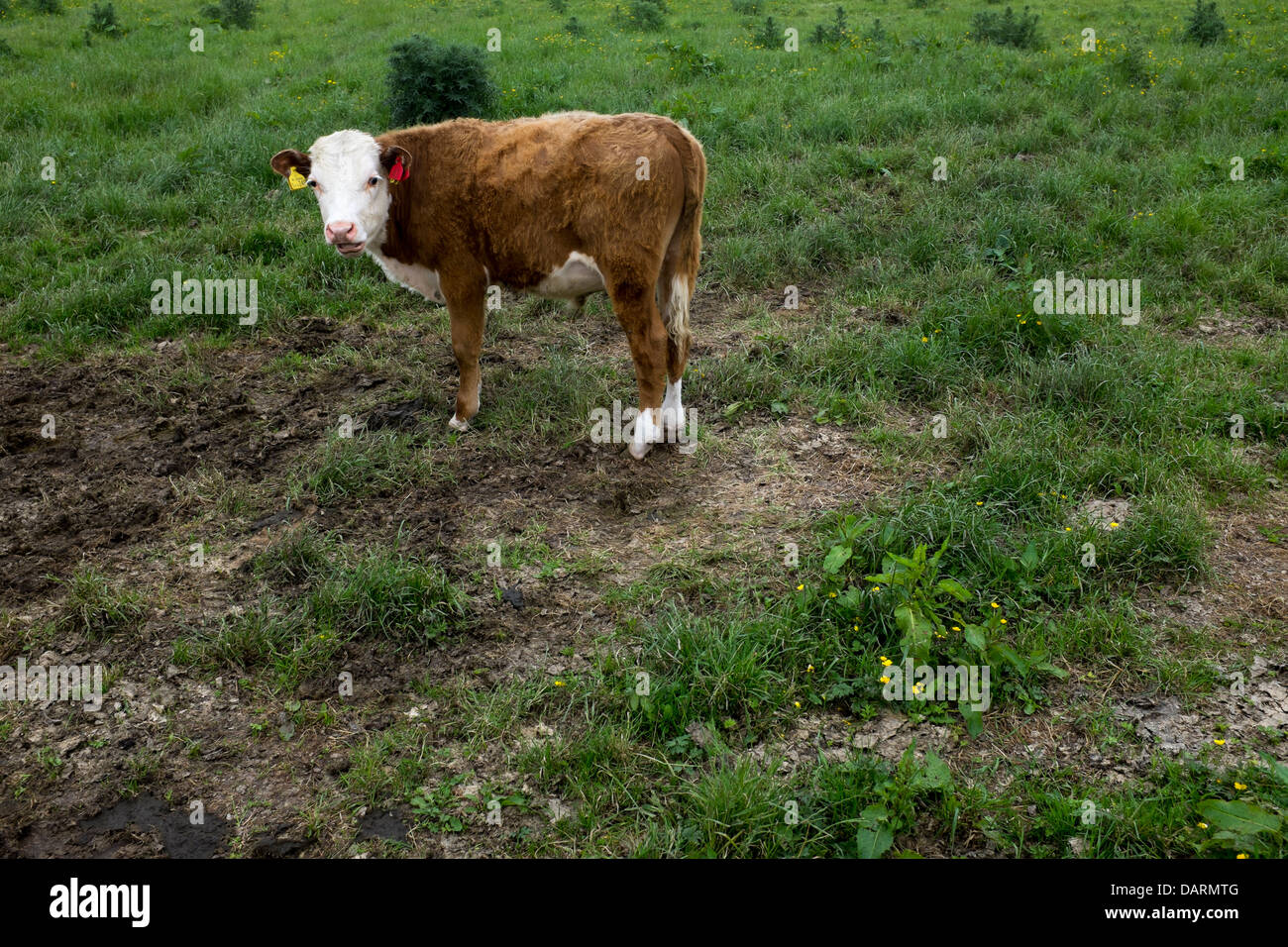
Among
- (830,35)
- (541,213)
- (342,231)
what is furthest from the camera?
(830,35)

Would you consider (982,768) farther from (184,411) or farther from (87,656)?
(184,411)

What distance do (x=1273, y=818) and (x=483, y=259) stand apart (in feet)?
15.0

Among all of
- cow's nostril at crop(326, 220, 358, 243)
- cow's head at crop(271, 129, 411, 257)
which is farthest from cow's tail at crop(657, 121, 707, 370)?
cow's nostril at crop(326, 220, 358, 243)

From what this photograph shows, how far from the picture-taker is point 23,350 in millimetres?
6504

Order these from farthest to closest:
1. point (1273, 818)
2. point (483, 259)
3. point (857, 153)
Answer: point (857, 153) < point (483, 259) < point (1273, 818)

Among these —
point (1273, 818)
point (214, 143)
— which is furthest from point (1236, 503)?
point (214, 143)

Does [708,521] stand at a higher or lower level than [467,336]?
lower

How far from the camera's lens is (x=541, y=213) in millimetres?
4988

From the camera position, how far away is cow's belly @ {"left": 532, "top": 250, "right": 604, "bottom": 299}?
5.04 metres

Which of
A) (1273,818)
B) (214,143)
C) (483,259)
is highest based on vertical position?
(214,143)

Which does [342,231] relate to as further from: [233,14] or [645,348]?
[233,14]

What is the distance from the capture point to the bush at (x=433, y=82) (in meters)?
9.43

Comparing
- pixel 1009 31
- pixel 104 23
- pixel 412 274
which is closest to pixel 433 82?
pixel 412 274

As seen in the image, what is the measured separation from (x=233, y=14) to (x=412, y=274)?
13.6 m
